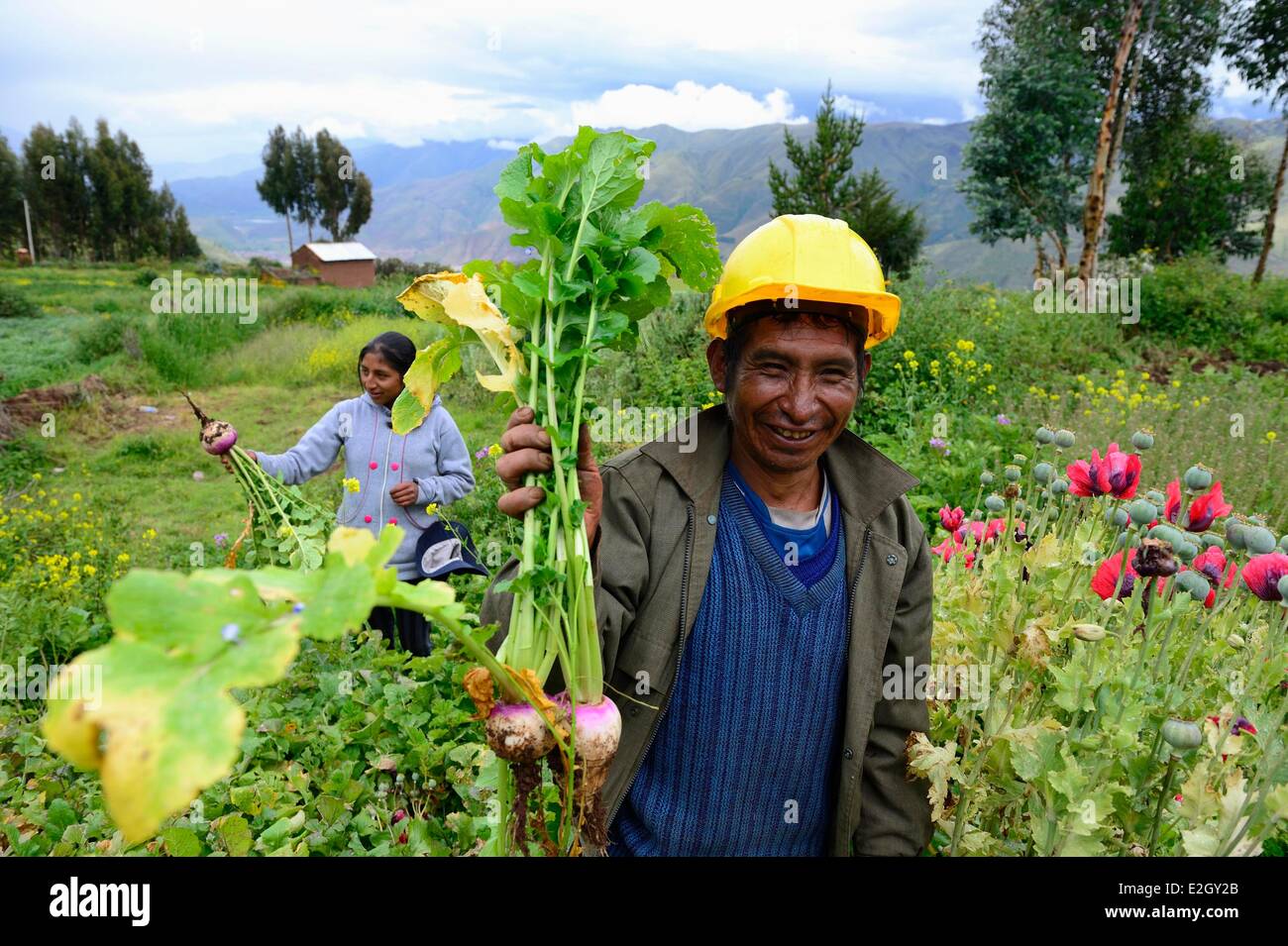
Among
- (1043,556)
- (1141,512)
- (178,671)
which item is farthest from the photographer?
(1043,556)

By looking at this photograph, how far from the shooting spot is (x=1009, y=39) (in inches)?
1021

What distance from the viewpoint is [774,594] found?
167cm

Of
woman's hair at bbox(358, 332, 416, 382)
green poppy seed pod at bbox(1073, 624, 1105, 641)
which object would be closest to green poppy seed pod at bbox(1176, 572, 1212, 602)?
green poppy seed pod at bbox(1073, 624, 1105, 641)

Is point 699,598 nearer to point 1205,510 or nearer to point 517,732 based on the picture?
point 517,732

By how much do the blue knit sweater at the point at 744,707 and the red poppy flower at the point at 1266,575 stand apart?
79 cm

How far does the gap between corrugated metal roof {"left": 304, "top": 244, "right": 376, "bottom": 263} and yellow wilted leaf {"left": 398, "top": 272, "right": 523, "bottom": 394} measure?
4279 centimetres

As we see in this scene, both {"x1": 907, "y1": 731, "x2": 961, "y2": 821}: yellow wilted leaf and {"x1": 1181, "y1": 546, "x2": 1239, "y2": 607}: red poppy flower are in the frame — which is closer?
{"x1": 907, "y1": 731, "x2": 961, "y2": 821}: yellow wilted leaf

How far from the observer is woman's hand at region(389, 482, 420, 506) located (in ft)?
12.3

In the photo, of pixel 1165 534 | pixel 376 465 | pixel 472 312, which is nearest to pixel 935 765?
pixel 1165 534

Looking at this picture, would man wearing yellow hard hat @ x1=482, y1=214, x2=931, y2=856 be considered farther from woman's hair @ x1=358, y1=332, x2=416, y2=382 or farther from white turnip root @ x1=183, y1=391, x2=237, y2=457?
woman's hair @ x1=358, y1=332, x2=416, y2=382

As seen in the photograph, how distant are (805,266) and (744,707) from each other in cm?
94

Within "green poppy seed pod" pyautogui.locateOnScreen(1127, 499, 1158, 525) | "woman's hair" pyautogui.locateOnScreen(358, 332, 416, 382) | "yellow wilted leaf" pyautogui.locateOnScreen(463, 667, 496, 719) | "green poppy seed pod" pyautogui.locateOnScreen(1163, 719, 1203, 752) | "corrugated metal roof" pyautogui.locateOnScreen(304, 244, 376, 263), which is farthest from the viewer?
"corrugated metal roof" pyautogui.locateOnScreen(304, 244, 376, 263)
